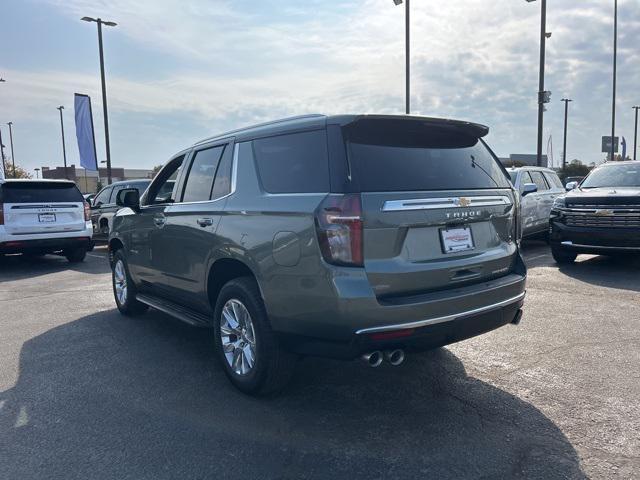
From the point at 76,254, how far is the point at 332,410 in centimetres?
972

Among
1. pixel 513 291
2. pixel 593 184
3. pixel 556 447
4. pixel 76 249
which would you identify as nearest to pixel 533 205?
pixel 593 184

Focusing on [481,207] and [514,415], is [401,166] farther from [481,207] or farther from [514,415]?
[514,415]

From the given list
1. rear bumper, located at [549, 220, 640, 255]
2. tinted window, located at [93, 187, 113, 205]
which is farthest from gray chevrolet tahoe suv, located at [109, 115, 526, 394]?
tinted window, located at [93, 187, 113, 205]

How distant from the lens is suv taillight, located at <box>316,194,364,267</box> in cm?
315

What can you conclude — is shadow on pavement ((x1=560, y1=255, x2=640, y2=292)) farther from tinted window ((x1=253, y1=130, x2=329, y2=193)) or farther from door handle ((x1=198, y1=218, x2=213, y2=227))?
door handle ((x1=198, y1=218, x2=213, y2=227))

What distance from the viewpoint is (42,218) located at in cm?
1073

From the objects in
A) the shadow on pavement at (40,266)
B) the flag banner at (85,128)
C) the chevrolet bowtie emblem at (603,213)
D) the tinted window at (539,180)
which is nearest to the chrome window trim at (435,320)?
the chevrolet bowtie emblem at (603,213)

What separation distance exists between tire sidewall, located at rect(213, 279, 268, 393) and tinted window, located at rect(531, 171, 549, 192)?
31.6 ft

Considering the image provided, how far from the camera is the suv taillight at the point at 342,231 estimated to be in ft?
10.3

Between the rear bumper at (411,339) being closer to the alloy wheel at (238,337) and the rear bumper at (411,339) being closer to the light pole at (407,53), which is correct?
the alloy wheel at (238,337)

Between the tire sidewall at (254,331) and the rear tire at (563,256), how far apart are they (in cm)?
689

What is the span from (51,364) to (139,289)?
58.3 inches

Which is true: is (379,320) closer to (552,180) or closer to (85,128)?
(552,180)

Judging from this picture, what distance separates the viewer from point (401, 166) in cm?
350
